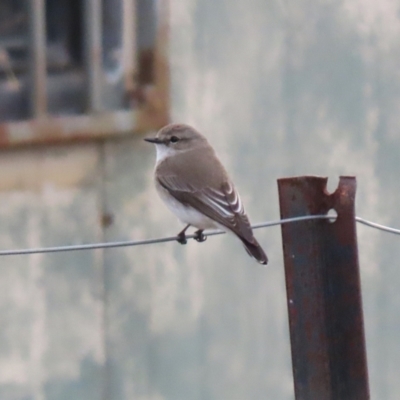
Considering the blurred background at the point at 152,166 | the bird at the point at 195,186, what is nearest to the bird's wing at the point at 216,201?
the bird at the point at 195,186

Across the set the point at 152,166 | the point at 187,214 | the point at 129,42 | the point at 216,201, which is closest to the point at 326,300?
the point at 216,201

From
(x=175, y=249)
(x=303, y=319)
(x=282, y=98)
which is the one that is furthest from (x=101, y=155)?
(x=303, y=319)

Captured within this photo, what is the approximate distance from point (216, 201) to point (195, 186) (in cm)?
19

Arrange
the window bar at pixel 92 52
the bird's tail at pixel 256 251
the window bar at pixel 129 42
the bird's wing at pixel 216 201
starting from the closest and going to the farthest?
the bird's tail at pixel 256 251 → the bird's wing at pixel 216 201 → the window bar at pixel 92 52 → the window bar at pixel 129 42

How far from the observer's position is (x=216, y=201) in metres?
4.68

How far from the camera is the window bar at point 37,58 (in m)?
5.19

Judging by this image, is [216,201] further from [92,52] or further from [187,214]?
[92,52]

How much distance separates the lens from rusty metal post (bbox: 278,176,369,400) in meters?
3.51

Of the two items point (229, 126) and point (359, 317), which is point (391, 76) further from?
point (359, 317)

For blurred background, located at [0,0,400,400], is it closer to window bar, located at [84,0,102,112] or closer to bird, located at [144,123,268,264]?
window bar, located at [84,0,102,112]

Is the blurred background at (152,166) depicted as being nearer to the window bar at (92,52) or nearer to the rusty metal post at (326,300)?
the window bar at (92,52)

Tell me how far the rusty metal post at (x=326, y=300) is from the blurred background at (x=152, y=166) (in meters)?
1.96

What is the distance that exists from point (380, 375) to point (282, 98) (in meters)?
1.79

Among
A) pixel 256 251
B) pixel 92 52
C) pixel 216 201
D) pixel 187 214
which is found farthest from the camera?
pixel 92 52
